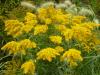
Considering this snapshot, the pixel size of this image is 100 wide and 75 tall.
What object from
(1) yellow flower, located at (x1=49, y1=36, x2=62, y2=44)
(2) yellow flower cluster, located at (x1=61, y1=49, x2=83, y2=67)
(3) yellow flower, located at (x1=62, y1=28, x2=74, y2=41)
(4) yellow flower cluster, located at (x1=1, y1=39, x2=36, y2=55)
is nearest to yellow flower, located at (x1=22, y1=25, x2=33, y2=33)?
(4) yellow flower cluster, located at (x1=1, y1=39, x2=36, y2=55)

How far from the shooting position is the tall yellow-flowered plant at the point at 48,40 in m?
4.48

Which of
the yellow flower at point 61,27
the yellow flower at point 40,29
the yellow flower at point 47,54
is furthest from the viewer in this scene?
the yellow flower at point 61,27

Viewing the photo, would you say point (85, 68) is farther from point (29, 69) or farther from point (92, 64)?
point (29, 69)

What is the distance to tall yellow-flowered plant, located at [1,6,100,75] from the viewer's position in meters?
4.48

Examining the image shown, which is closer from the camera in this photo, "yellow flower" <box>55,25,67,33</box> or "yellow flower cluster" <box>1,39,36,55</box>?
"yellow flower cluster" <box>1,39,36,55</box>

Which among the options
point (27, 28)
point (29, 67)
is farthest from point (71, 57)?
point (27, 28)

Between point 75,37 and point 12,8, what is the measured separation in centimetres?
233

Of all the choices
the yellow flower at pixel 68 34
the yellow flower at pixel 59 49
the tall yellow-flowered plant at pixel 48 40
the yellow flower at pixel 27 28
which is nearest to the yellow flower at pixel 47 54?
the tall yellow-flowered plant at pixel 48 40

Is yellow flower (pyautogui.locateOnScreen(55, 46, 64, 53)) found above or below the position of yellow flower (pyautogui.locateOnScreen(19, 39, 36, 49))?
below

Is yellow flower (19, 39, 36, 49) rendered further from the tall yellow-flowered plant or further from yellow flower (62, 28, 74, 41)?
yellow flower (62, 28, 74, 41)

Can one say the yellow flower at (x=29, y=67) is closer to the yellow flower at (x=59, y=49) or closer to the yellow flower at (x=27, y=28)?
the yellow flower at (x=59, y=49)

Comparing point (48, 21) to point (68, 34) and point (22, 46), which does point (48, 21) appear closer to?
point (68, 34)

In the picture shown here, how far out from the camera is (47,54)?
14.2 ft

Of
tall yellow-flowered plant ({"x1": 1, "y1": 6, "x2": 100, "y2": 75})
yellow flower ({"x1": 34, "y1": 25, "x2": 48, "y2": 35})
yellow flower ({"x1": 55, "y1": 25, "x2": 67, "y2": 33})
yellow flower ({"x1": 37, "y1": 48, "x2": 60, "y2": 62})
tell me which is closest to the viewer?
yellow flower ({"x1": 37, "y1": 48, "x2": 60, "y2": 62})
